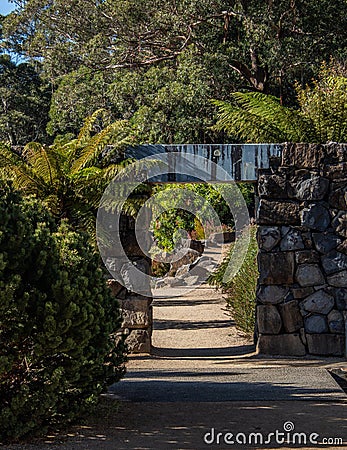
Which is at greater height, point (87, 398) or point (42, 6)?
point (42, 6)

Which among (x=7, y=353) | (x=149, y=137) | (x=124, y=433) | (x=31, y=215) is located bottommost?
(x=124, y=433)

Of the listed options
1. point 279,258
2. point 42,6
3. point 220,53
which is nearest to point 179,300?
point 220,53

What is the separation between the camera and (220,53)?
64.1ft

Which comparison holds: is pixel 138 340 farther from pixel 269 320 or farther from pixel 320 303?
pixel 320 303

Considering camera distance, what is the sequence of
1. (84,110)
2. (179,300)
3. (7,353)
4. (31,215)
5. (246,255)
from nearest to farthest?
1. (7,353)
2. (31,215)
3. (246,255)
4. (179,300)
5. (84,110)

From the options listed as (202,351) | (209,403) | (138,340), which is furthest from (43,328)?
(202,351)

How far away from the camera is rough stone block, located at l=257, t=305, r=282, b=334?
9750 mm

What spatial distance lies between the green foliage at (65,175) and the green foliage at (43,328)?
3968mm

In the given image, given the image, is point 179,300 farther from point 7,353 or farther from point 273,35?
point 7,353

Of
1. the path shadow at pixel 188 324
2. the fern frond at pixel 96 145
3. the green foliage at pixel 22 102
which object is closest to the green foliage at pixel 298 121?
the fern frond at pixel 96 145

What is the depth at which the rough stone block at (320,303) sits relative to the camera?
969cm

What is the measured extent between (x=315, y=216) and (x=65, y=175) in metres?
3.23

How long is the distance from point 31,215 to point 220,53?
14519 millimetres

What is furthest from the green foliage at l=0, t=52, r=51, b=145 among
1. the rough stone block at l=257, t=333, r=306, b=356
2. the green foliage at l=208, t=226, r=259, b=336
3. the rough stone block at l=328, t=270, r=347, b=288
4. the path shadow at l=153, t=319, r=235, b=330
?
the rough stone block at l=328, t=270, r=347, b=288
